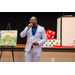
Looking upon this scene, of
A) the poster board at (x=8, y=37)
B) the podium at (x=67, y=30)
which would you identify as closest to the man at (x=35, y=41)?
the poster board at (x=8, y=37)

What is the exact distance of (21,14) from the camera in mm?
9969

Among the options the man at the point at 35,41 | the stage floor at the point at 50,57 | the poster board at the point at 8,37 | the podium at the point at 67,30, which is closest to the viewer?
the man at the point at 35,41

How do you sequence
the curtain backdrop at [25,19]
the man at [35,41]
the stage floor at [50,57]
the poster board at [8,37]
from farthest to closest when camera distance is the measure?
the curtain backdrop at [25,19]
the stage floor at [50,57]
the poster board at [8,37]
the man at [35,41]

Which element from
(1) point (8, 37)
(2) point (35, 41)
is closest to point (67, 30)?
(1) point (8, 37)

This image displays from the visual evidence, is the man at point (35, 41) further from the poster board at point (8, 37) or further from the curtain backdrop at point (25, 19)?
the curtain backdrop at point (25, 19)

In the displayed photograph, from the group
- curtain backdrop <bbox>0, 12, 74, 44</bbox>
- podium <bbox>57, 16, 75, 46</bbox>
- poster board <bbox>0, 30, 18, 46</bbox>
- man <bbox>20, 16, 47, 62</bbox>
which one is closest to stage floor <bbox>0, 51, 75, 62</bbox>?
podium <bbox>57, 16, 75, 46</bbox>

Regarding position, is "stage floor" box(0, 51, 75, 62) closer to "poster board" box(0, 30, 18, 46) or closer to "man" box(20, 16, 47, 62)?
"poster board" box(0, 30, 18, 46)

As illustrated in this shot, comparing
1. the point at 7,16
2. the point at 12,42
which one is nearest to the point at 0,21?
the point at 7,16

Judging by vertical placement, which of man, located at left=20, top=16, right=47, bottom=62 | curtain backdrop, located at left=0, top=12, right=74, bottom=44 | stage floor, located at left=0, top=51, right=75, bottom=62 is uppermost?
curtain backdrop, located at left=0, top=12, right=74, bottom=44

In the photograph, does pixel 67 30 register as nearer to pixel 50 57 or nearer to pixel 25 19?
pixel 50 57

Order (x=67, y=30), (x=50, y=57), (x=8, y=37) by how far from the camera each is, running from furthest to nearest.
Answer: (x=67, y=30) → (x=50, y=57) → (x=8, y=37)

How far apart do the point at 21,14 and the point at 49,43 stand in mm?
4702

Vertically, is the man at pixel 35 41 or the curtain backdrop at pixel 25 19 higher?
the curtain backdrop at pixel 25 19
